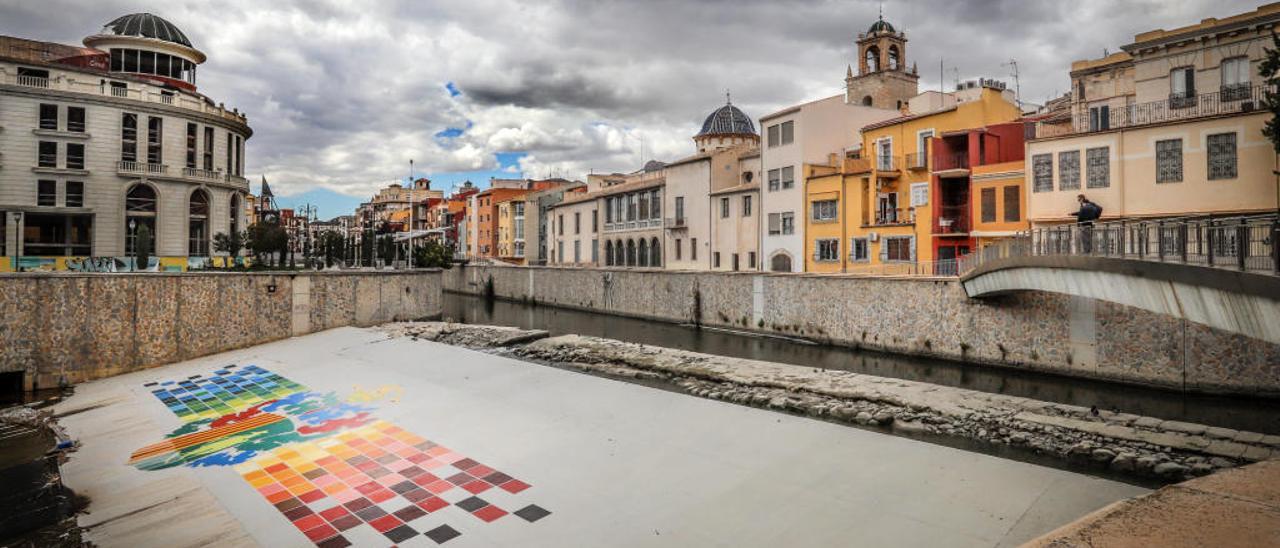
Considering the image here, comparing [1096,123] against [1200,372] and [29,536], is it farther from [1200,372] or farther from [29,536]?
[29,536]

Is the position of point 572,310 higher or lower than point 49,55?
lower

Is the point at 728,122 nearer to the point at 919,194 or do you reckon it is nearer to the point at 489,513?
the point at 919,194

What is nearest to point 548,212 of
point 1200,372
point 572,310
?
point 572,310

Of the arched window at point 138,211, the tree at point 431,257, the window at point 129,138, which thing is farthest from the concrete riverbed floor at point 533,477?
the tree at point 431,257

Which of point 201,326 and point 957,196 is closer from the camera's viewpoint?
point 201,326

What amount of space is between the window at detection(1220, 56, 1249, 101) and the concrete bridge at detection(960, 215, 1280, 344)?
1288cm

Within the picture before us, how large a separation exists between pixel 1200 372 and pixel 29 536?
3000 centimetres

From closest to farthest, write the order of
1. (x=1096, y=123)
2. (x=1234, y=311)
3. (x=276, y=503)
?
(x=276, y=503)
(x=1234, y=311)
(x=1096, y=123)

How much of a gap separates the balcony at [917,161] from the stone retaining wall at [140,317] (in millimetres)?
31731

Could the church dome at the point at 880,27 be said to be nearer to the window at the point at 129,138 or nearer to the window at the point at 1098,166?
the window at the point at 1098,166

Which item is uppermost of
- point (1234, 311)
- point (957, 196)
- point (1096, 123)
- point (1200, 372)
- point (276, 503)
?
point (1096, 123)

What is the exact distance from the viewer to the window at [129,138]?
4375 centimetres

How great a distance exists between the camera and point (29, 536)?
11.6 metres

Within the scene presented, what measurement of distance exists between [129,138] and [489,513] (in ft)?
162
